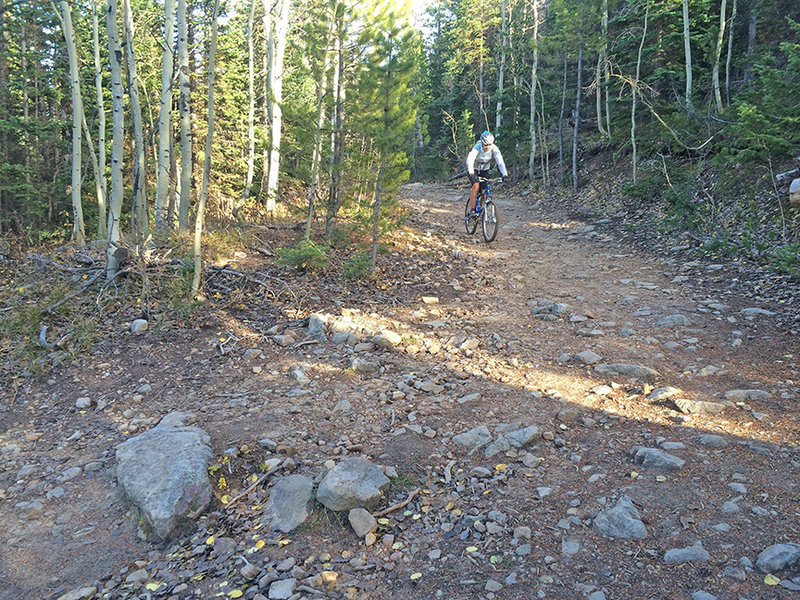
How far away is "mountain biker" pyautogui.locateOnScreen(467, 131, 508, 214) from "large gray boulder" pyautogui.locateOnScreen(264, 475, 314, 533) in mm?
7890

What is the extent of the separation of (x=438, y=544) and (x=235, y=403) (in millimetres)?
2700

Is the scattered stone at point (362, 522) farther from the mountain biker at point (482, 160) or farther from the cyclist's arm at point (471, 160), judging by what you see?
the cyclist's arm at point (471, 160)

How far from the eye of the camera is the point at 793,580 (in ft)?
7.60

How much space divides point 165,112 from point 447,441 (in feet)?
29.3

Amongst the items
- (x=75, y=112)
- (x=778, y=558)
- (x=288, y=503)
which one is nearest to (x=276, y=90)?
(x=75, y=112)

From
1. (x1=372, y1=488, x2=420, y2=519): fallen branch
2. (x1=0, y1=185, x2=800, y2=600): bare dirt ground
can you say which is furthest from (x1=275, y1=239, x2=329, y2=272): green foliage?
(x1=372, y1=488, x2=420, y2=519): fallen branch

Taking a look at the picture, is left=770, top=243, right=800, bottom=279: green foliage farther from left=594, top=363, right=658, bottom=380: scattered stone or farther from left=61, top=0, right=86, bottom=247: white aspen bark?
left=61, top=0, right=86, bottom=247: white aspen bark

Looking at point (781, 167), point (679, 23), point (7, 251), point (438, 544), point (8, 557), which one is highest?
point (679, 23)

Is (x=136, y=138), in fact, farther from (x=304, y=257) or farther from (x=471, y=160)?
(x=471, y=160)

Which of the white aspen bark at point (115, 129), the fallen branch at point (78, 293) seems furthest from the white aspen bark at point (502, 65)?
the fallen branch at point (78, 293)

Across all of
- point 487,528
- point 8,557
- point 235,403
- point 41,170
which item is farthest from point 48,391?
point 41,170

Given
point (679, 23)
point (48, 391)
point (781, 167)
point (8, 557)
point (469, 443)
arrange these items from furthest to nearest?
1. point (679, 23)
2. point (781, 167)
3. point (48, 391)
4. point (469, 443)
5. point (8, 557)

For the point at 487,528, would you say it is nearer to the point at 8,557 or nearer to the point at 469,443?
the point at 469,443

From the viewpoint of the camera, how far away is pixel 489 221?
11016 mm
